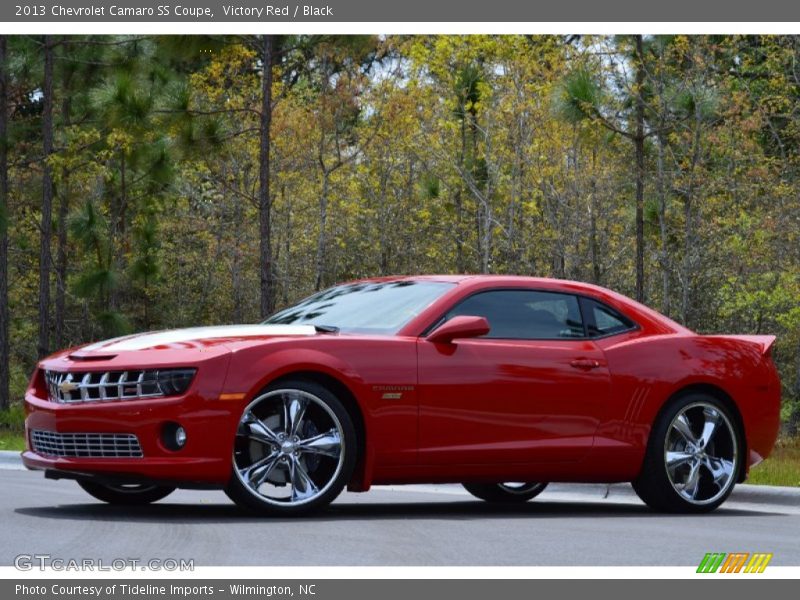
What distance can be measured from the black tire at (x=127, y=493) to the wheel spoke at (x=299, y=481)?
1377 mm

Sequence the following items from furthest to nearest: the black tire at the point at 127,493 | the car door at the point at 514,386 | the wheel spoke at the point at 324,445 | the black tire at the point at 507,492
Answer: the black tire at the point at 507,492 → the black tire at the point at 127,493 → the car door at the point at 514,386 → the wheel spoke at the point at 324,445

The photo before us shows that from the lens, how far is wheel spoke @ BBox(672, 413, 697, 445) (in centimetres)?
1052

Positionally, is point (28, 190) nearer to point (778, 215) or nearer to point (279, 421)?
point (778, 215)

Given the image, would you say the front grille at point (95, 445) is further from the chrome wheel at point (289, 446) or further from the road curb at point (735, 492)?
the road curb at point (735, 492)

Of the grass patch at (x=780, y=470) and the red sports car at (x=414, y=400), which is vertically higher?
the red sports car at (x=414, y=400)

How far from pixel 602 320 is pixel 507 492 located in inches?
64.7

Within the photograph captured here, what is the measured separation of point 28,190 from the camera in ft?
116

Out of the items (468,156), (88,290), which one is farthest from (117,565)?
(468,156)

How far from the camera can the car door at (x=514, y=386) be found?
376 inches

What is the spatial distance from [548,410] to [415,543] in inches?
82.2

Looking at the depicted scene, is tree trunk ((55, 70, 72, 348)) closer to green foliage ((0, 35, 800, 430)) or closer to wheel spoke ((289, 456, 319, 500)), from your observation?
green foliage ((0, 35, 800, 430))

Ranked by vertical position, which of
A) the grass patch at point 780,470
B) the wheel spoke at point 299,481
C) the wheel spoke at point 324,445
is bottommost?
the grass patch at point 780,470

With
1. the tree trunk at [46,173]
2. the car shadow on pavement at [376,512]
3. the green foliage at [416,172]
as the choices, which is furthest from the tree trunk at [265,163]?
the car shadow on pavement at [376,512]

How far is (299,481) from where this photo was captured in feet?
30.1
